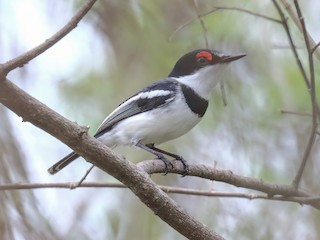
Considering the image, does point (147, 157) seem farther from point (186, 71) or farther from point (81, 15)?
point (81, 15)

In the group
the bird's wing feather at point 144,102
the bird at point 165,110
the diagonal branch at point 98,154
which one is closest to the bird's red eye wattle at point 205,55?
→ the bird at point 165,110

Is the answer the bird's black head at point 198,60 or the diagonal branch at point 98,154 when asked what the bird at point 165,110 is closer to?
the bird's black head at point 198,60

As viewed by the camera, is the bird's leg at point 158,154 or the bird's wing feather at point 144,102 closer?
the bird's leg at point 158,154

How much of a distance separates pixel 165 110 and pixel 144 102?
0.53 ft

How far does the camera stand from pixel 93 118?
5.47m

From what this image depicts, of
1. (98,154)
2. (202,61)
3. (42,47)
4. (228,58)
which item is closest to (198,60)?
(202,61)

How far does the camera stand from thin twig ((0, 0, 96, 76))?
78.4 inches

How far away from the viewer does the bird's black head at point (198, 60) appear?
3.88m

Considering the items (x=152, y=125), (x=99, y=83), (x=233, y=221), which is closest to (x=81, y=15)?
(x=152, y=125)

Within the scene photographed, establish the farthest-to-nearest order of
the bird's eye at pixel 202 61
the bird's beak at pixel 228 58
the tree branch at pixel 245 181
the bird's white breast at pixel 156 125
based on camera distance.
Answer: the bird's eye at pixel 202 61 < the bird's beak at pixel 228 58 < the bird's white breast at pixel 156 125 < the tree branch at pixel 245 181

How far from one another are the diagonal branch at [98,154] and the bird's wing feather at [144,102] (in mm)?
1336

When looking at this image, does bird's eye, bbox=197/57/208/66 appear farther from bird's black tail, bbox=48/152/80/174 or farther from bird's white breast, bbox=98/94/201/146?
bird's black tail, bbox=48/152/80/174

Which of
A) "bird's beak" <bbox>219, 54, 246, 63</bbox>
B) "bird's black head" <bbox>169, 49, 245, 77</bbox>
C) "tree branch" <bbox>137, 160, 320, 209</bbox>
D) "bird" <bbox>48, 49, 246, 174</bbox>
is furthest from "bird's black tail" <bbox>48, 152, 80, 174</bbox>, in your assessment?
"bird's beak" <bbox>219, 54, 246, 63</bbox>

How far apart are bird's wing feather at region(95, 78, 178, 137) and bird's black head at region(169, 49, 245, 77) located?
17cm
